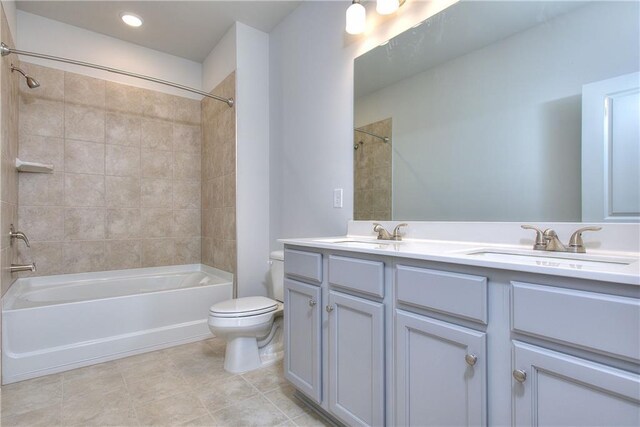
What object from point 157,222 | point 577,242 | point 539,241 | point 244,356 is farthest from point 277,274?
point 577,242

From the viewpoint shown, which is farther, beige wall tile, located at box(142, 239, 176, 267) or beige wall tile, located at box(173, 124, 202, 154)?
beige wall tile, located at box(173, 124, 202, 154)

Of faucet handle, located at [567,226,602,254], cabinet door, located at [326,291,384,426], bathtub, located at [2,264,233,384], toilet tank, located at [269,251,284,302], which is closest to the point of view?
faucet handle, located at [567,226,602,254]

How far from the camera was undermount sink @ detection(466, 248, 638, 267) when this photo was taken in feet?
2.96

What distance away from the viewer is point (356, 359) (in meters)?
1.26

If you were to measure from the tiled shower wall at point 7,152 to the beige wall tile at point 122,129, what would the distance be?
619mm

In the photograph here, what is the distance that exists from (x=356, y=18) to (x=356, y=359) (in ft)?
5.77

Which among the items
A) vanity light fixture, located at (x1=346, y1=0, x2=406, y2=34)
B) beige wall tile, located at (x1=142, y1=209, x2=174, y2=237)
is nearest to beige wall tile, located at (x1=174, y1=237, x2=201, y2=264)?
beige wall tile, located at (x1=142, y1=209, x2=174, y2=237)

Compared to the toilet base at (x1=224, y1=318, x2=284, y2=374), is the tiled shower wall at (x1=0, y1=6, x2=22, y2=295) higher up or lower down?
higher up

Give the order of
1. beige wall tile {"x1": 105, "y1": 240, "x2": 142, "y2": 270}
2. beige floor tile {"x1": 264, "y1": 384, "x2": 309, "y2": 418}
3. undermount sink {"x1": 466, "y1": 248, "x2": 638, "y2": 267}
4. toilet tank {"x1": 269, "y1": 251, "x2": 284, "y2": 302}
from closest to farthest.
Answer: undermount sink {"x1": 466, "y1": 248, "x2": 638, "y2": 267} < beige floor tile {"x1": 264, "y1": 384, "x2": 309, "y2": 418} < toilet tank {"x1": 269, "y1": 251, "x2": 284, "y2": 302} < beige wall tile {"x1": 105, "y1": 240, "x2": 142, "y2": 270}

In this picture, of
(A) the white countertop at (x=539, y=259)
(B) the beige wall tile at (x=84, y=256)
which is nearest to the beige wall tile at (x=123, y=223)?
(B) the beige wall tile at (x=84, y=256)

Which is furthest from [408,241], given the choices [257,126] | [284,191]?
[257,126]

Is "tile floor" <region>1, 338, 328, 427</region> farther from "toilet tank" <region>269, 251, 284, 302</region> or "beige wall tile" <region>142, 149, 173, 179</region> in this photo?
"beige wall tile" <region>142, 149, 173, 179</region>

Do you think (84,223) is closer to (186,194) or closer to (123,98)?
(186,194)

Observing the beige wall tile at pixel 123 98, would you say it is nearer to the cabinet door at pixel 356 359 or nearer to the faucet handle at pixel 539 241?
the cabinet door at pixel 356 359
